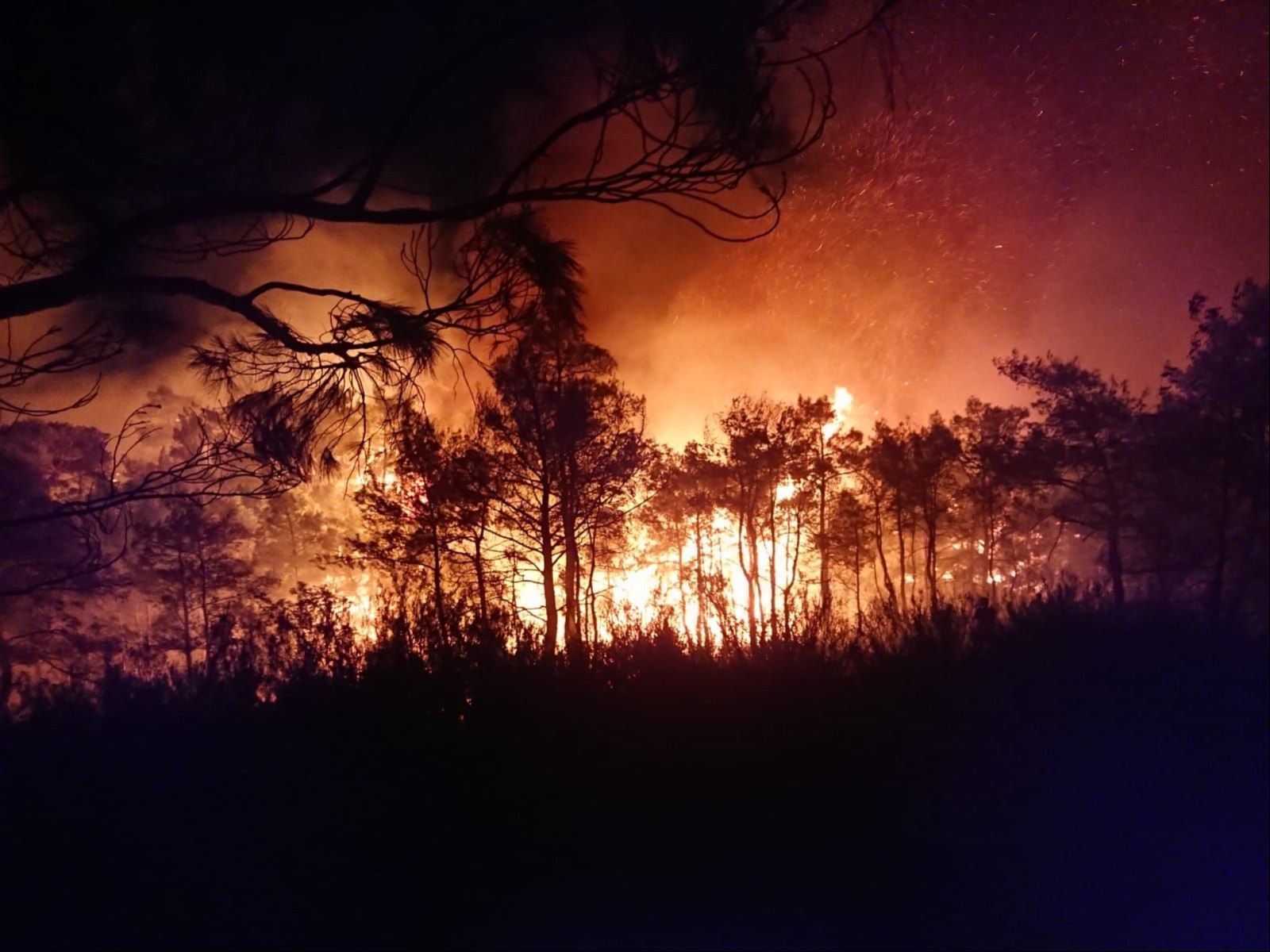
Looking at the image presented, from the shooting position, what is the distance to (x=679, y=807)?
3.59 metres

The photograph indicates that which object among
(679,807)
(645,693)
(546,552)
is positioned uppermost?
(546,552)

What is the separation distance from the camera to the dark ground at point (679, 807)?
3.14 meters

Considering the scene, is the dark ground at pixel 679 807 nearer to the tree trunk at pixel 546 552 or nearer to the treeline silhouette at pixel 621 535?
the treeline silhouette at pixel 621 535

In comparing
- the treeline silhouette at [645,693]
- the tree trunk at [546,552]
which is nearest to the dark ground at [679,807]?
the treeline silhouette at [645,693]

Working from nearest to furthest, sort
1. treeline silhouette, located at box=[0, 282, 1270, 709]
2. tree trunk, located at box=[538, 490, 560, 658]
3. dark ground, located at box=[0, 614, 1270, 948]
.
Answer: dark ground, located at box=[0, 614, 1270, 948] → treeline silhouette, located at box=[0, 282, 1270, 709] → tree trunk, located at box=[538, 490, 560, 658]

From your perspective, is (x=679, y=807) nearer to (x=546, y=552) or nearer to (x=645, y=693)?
(x=645, y=693)

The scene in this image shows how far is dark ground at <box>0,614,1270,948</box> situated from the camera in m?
3.14

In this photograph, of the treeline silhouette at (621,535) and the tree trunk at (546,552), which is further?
the tree trunk at (546,552)

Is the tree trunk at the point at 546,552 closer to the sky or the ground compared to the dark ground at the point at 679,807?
closer to the sky

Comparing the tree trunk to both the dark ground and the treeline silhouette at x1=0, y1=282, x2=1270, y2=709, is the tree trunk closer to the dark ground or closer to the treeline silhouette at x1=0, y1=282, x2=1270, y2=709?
the treeline silhouette at x1=0, y1=282, x2=1270, y2=709

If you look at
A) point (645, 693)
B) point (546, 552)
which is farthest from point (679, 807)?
point (546, 552)

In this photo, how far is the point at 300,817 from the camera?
3.70 metres

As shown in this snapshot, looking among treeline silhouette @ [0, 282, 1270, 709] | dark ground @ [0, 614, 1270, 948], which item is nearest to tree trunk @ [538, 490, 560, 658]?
treeline silhouette @ [0, 282, 1270, 709]

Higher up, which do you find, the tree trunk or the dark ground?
the tree trunk
